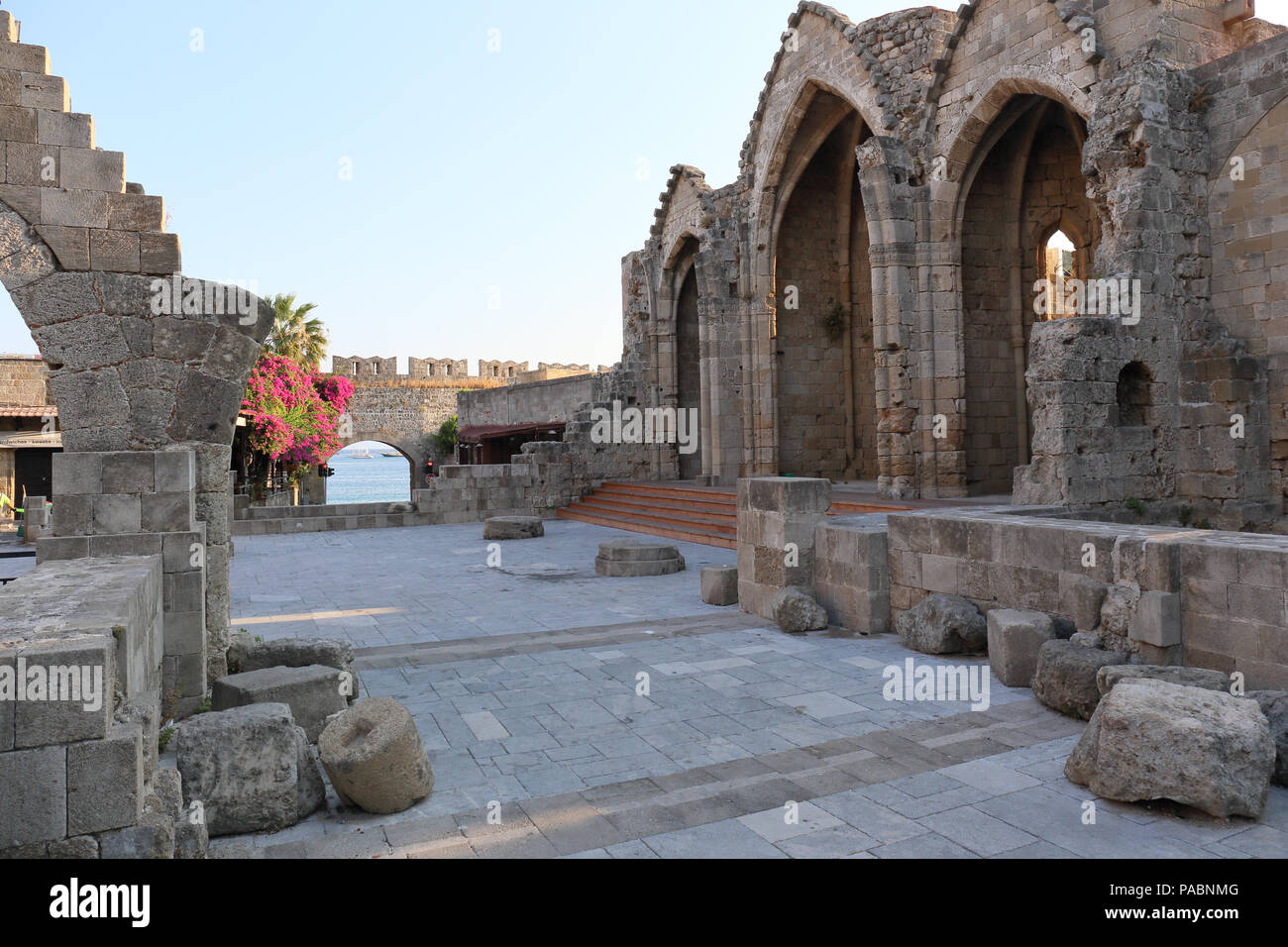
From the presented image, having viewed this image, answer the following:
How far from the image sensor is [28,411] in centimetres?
2364

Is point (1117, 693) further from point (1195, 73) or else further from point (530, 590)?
point (1195, 73)

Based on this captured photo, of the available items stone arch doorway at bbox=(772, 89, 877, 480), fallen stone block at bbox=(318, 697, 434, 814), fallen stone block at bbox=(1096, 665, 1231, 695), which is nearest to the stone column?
fallen stone block at bbox=(1096, 665, 1231, 695)

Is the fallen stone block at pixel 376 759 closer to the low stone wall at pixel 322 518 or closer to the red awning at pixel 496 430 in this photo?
the low stone wall at pixel 322 518

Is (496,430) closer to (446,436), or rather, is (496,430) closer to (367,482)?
(446,436)

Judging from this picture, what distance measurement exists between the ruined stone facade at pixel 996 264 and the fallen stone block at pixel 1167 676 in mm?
5779

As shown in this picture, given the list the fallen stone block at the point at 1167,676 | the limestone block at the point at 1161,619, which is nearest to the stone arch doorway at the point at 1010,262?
the limestone block at the point at 1161,619

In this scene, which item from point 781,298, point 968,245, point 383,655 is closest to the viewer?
point 383,655

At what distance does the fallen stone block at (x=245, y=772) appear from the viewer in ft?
12.5

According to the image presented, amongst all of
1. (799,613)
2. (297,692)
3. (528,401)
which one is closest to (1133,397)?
(799,613)

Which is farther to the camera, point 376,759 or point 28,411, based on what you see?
point 28,411

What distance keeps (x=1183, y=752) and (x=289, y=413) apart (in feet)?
78.9

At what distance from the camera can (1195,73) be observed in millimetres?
11305

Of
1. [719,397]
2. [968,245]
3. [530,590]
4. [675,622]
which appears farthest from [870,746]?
[719,397]

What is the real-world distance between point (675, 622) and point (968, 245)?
393 inches
